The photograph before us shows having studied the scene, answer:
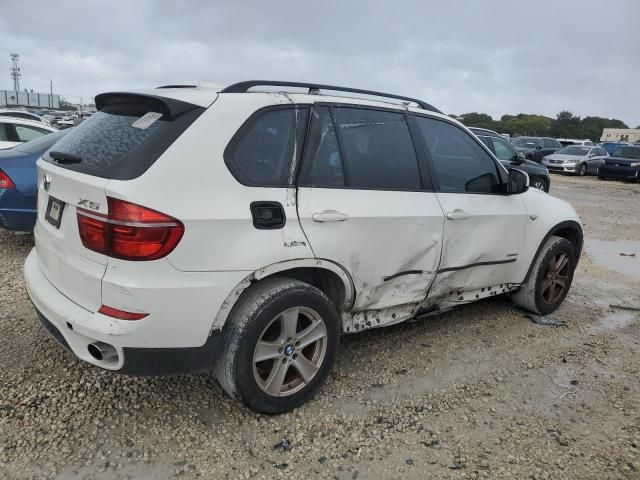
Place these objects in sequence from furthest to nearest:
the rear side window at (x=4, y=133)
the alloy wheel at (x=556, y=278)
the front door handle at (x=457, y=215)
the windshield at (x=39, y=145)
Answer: the rear side window at (x=4, y=133) → the windshield at (x=39, y=145) → the alloy wheel at (x=556, y=278) → the front door handle at (x=457, y=215)

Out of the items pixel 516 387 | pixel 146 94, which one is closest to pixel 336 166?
pixel 146 94

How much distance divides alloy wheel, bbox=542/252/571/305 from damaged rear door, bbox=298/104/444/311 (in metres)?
1.62

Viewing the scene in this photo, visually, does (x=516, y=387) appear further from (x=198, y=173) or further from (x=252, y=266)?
(x=198, y=173)

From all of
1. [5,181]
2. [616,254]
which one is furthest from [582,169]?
[5,181]

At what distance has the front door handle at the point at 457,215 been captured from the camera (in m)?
3.51

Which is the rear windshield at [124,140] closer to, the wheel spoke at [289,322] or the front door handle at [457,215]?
the wheel spoke at [289,322]

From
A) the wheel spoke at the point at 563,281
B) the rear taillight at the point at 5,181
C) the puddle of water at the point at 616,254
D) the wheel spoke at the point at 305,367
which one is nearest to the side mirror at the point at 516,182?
the wheel spoke at the point at 563,281

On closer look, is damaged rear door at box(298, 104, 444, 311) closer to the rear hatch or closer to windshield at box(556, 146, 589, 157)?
the rear hatch

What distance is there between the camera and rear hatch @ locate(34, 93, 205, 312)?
245cm

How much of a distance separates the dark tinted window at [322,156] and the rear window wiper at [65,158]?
1.18 m

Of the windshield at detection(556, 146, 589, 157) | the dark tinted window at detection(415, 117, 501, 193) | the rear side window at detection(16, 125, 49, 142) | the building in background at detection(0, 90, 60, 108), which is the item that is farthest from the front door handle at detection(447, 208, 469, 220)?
the building in background at detection(0, 90, 60, 108)

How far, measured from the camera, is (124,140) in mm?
2617

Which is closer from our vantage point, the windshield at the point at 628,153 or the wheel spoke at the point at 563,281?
the wheel spoke at the point at 563,281

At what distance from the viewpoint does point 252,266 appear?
2.59 metres
